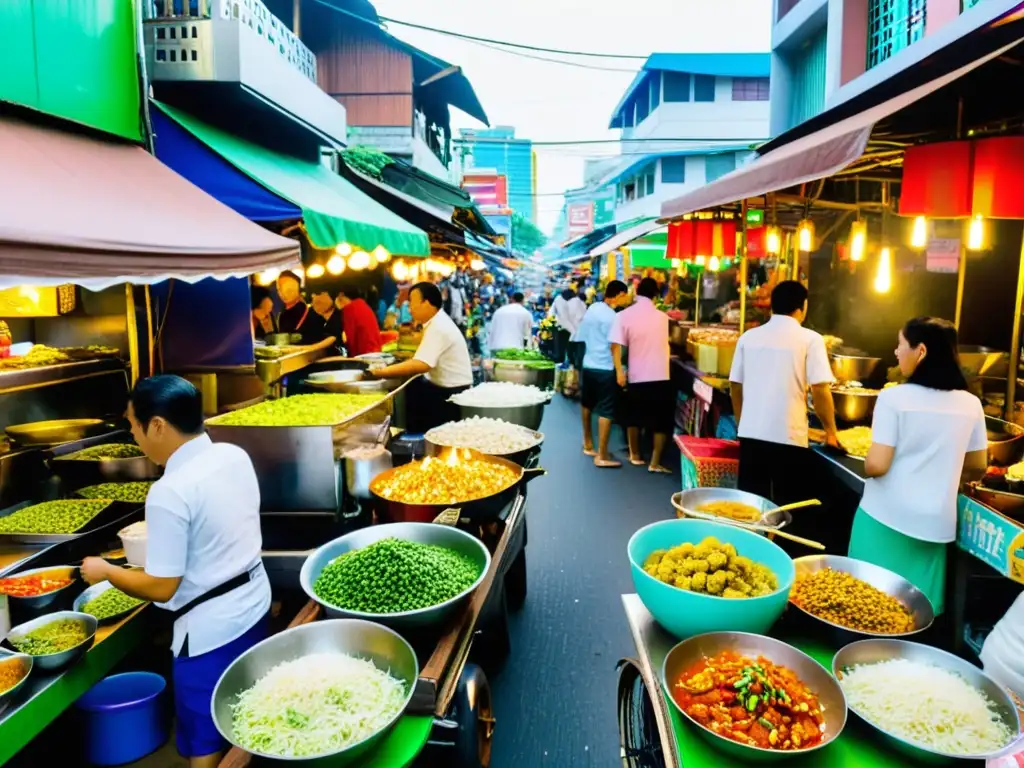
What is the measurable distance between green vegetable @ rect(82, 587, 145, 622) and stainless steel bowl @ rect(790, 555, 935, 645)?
10.4ft

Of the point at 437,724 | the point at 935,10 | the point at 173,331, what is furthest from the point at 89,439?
the point at 935,10

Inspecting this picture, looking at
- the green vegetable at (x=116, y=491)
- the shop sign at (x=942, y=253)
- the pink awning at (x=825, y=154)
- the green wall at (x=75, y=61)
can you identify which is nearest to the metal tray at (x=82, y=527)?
the green vegetable at (x=116, y=491)

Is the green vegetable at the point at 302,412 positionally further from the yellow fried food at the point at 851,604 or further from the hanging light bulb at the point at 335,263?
the hanging light bulb at the point at 335,263

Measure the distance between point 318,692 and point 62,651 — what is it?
1425 mm

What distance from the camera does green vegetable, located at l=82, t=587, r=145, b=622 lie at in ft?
11.0

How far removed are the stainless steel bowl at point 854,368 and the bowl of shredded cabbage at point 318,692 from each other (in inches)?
221

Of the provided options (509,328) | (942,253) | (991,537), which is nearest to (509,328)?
(509,328)

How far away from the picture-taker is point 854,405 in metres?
5.59

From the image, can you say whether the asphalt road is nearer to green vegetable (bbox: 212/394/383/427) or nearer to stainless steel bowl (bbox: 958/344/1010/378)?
green vegetable (bbox: 212/394/383/427)

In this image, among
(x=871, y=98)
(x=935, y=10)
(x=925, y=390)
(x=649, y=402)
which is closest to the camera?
(x=925, y=390)

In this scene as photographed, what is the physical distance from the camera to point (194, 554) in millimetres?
2910

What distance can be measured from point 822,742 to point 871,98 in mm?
5412

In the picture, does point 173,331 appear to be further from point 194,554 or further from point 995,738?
point 995,738

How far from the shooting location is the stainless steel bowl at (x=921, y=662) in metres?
1.91
